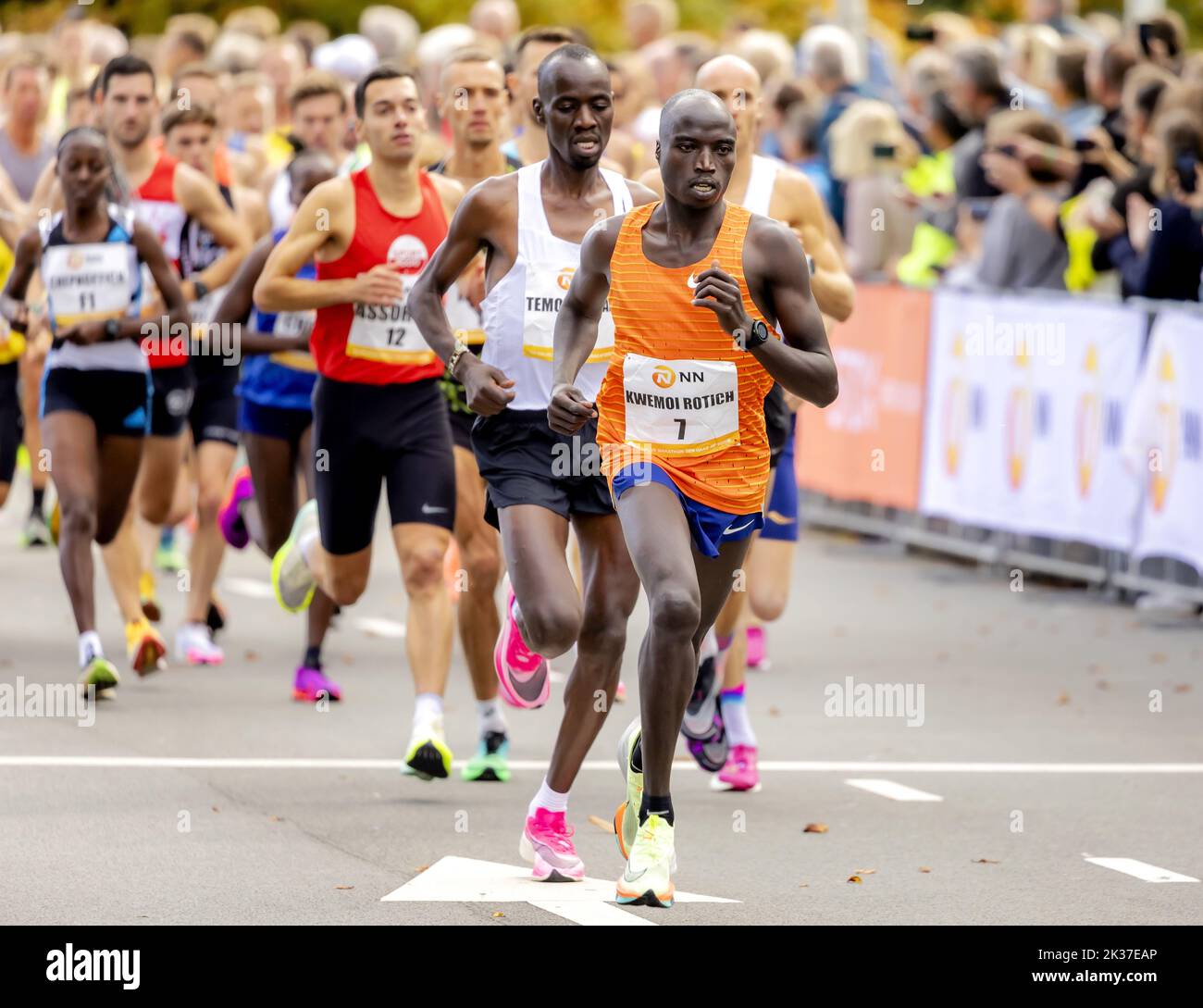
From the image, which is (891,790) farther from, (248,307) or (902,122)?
(902,122)

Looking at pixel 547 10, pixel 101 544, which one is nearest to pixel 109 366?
pixel 101 544

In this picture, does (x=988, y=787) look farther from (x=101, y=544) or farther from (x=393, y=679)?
(x=101, y=544)

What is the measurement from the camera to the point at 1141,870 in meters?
7.90

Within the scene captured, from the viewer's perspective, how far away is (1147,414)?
13531mm

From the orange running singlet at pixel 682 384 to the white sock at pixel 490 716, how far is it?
2.19 meters

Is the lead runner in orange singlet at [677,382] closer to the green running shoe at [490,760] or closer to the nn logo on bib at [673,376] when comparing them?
the nn logo on bib at [673,376]

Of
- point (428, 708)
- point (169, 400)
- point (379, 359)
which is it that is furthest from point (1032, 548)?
point (428, 708)

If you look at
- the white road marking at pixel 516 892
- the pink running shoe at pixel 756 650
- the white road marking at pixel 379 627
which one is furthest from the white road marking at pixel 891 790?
the white road marking at pixel 379 627

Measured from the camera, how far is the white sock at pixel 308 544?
33.8 feet

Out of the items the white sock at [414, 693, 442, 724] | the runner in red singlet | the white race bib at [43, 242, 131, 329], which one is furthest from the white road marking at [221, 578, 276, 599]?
the white sock at [414, 693, 442, 724]

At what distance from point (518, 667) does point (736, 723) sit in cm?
129

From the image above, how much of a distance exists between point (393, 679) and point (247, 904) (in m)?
4.63

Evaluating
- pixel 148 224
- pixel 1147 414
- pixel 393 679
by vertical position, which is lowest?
pixel 393 679
